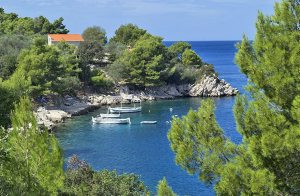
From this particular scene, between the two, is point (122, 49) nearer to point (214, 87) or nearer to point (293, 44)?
point (214, 87)

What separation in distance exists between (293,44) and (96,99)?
156 ft

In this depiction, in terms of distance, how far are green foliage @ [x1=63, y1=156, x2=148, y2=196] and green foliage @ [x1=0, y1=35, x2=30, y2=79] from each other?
97.8ft

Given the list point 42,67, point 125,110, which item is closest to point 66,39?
point 125,110

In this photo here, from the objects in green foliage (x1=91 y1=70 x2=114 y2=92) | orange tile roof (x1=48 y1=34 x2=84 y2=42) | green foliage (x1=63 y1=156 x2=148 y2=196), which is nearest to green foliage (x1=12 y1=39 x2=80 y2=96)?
green foliage (x1=91 y1=70 x2=114 y2=92)

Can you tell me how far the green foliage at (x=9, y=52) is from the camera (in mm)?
44188

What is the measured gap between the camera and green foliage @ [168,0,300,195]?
7.04 metres

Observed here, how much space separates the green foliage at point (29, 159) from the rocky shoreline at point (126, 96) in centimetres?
3246

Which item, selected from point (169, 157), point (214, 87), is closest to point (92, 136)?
point (169, 157)

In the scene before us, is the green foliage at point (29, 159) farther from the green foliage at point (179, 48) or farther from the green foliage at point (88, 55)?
the green foliage at point (179, 48)

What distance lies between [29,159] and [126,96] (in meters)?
49.0

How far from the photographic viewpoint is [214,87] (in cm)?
6225

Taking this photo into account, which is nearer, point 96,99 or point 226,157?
point 226,157

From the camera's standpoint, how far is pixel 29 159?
7895 mm

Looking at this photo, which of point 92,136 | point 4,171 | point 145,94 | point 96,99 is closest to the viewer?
point 4,171
